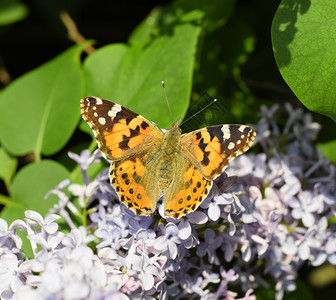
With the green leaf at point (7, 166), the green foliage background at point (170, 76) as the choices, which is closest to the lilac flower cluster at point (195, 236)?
the green foliage background at point (170, 76)

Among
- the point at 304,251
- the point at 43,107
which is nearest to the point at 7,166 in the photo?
the point at 43,107

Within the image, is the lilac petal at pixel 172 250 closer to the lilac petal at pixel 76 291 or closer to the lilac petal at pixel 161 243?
the lilac petal at pixel 161 243

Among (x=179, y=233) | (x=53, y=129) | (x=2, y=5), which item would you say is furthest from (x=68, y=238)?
(x=2, y=5)

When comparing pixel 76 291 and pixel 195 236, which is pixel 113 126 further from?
pixel 76 291

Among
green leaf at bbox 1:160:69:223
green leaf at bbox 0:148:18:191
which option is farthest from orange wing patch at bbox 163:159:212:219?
green leaf at bbox 0:148:18:191

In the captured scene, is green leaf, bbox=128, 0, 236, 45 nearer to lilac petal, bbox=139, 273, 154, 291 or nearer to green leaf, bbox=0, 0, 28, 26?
green leaf, bbox=0, 0, 28, 26

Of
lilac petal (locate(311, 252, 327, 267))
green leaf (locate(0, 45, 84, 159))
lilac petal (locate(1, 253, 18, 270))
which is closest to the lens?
lilac petal (locate(1, 253, 18, 270))

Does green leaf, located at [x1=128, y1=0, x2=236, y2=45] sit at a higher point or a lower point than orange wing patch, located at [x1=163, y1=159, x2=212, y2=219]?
higher
